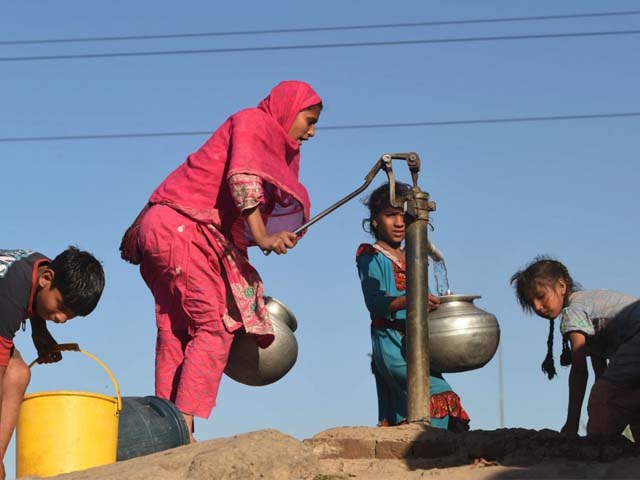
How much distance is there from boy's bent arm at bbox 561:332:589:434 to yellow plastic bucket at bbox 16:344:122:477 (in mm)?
2235

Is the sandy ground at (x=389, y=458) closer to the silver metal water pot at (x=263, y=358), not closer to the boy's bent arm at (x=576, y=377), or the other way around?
the boy's bent arm at (x=576, y=377)

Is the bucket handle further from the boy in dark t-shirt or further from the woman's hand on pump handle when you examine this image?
the woman's hand on pump handle

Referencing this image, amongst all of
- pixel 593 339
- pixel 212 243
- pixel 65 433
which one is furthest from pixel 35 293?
pixel 593 339

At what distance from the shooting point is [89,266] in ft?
15.0

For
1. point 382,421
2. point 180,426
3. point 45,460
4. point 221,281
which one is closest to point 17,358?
point 45,460

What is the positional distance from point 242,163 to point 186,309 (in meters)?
0.74

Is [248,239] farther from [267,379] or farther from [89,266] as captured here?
[89,266]

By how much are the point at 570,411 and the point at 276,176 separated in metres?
1.85

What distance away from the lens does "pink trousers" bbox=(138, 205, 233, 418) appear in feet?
17.1

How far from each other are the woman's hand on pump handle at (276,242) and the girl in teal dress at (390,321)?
106 cm

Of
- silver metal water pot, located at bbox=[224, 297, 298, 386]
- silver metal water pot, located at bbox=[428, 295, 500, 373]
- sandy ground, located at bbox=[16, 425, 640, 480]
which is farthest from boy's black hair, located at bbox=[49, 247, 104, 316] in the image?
silver metal water pot, located at bbox=[428, 295, 500, 373]

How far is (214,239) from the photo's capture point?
539 centimetres

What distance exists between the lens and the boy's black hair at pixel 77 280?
14.8 ft

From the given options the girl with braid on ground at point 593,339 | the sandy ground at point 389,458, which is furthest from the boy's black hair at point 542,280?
the sandy ground at point 389,458
